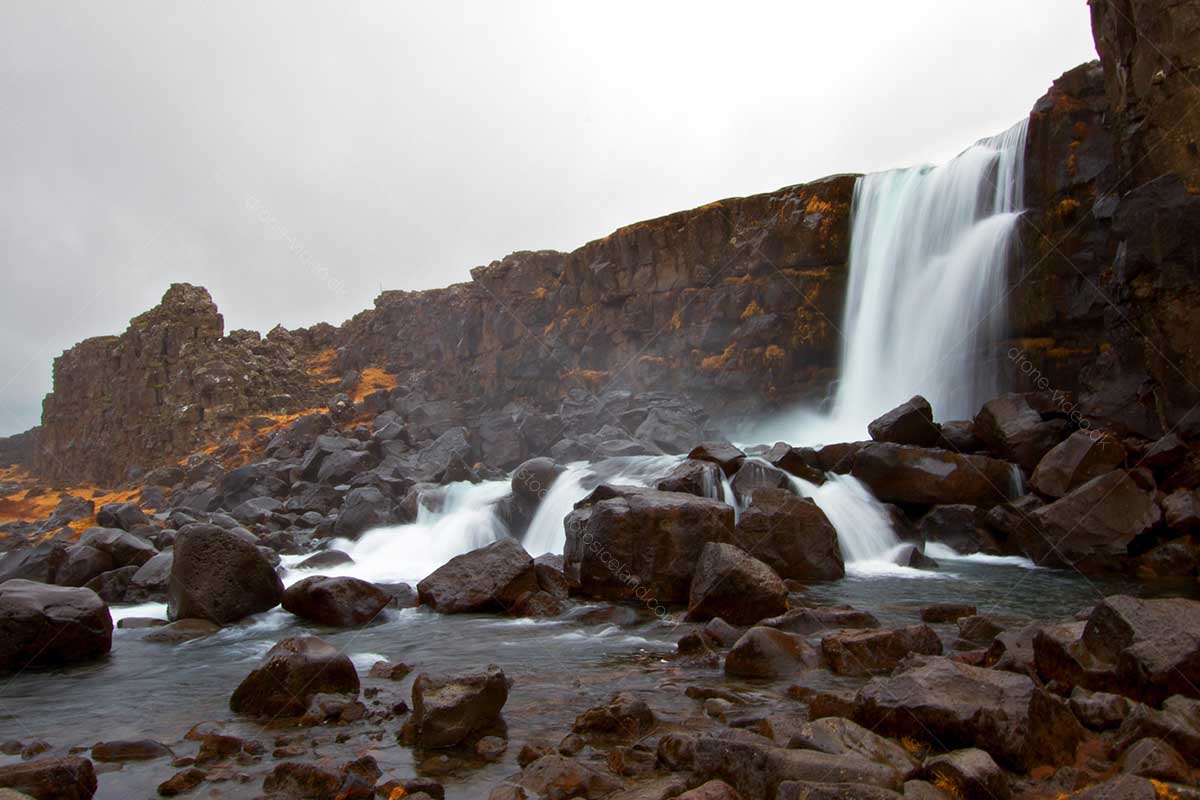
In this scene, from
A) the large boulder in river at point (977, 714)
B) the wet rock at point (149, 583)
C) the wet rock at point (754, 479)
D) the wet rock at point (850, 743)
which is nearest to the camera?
the wet rock at point (850, 743)

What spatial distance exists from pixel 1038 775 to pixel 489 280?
60.4m

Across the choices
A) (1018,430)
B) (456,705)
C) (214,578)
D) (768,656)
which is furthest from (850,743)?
(1018,430)

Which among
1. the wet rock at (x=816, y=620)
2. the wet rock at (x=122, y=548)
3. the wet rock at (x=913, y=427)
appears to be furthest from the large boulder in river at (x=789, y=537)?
the wet rock at (x=122, y=548)

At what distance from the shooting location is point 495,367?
61.7 meters

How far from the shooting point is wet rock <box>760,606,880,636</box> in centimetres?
1045

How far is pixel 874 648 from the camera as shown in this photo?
8805 mm

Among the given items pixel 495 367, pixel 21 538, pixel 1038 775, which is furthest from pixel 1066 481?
pixel 495 367

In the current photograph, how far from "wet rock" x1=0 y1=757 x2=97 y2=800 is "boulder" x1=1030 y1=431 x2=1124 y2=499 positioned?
18.4 metres

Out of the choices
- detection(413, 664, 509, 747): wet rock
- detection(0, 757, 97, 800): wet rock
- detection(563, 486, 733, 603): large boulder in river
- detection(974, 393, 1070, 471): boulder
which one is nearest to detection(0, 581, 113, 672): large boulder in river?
detection(0, 757, 97, 800): wet rock

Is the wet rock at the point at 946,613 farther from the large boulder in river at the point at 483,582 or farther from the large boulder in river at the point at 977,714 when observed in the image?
the large boulder in river at the point at 483,582

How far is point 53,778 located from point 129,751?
1.33 metres

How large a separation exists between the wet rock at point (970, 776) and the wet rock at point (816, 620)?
509 cm

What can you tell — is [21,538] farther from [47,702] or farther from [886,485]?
[886,485]

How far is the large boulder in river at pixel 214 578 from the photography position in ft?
45.6
